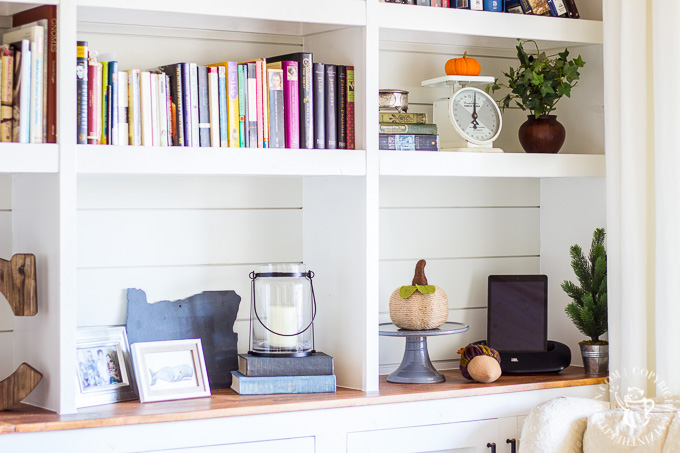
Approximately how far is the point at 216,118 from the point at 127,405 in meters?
0.77

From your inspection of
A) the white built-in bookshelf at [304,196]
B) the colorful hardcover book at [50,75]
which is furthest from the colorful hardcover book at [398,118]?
the colorful hardcover book at [50,75]

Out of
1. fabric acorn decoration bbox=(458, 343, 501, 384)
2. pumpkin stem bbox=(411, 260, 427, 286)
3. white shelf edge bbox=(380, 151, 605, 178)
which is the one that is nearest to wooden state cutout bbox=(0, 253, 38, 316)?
white shelf edge bbox=(380, 151, 605, 178)

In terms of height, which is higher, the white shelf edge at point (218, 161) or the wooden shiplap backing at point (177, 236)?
the white shelf edge at point (218, 161)

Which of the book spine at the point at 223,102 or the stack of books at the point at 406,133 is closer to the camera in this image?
the book spine at the point at 223,102

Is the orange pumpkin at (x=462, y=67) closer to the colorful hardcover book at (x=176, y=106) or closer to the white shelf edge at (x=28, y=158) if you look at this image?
the colorful hardcover book at (x=176, y=106)

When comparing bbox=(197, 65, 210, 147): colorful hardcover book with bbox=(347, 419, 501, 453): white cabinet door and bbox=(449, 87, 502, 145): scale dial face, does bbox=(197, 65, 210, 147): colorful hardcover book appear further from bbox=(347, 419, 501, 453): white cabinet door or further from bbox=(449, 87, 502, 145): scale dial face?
bbox=(347, 419, 501, 453): white cabinet door

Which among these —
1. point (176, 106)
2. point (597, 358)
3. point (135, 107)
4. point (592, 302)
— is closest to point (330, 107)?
point (176, 106)

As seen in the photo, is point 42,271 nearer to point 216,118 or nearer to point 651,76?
point 216,118

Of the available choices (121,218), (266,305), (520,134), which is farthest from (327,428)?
(520,134)

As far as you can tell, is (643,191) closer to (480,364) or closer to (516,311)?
(516,311)

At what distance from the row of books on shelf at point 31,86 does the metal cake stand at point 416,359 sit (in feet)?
3.55

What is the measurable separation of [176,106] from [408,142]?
0.66 meters

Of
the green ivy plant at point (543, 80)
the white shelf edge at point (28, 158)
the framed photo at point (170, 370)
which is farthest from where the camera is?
the green ivy plant at point (543, 80)

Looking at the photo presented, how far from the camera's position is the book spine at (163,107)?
7.11ft
